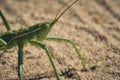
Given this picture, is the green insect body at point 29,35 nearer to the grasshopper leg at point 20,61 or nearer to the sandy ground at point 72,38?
the grasshopper leg at point 20,61

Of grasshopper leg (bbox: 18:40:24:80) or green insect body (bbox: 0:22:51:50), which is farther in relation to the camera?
green insect body (bbox: 0:22:51:50)

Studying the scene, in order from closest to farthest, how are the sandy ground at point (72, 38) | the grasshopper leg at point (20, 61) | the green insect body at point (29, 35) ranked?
the grasshopper leg at point (20, 61) → the green insect body at point (29, 35) → the sandy ground at point (72, 38)

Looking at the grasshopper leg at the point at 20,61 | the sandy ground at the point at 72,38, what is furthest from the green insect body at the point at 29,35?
the sandy ground at the point at 72,38

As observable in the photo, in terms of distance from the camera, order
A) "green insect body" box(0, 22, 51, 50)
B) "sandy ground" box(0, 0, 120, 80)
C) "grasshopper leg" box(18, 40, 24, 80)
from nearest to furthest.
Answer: "grasshopper leg" box(18, 40, 24, 80) < "green insect body" box(0, 22, 51, 50) < "sandy ground" box(0, 0, 120, 80)

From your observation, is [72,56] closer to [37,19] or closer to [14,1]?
[37,19]

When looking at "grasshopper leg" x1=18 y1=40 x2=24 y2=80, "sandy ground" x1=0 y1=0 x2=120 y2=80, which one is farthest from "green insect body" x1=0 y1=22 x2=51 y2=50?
"sandy ground" x1=0 y1=0 x2=120 y2=80

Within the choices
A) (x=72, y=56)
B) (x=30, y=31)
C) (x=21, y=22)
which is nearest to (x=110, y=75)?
(x=72, y=56)

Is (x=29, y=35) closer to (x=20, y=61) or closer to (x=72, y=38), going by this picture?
(x=20, y=61)

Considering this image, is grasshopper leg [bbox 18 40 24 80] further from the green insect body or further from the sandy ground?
the sandy ground
